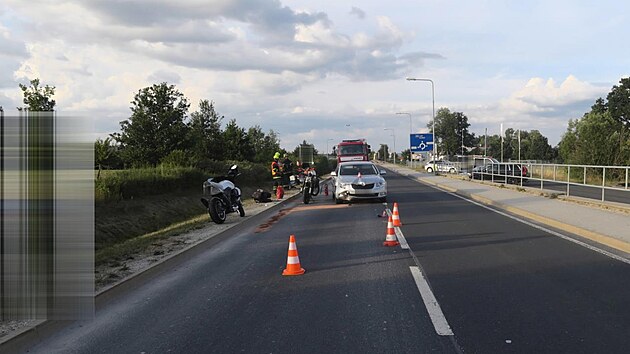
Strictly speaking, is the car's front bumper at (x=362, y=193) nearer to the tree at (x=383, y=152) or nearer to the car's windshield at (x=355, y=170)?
the car's windshield at (x=355, y=170)

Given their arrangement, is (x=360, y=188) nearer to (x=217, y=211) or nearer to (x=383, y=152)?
(x=217, y=211)

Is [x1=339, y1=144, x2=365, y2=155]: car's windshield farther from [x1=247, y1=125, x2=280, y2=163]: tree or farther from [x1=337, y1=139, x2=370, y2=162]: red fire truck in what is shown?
[x1=247, y1=125, x2=280, y2=163]: tree

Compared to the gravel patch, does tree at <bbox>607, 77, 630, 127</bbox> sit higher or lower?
higher

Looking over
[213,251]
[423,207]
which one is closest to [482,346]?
[213,251]

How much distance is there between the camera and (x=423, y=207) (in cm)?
1769

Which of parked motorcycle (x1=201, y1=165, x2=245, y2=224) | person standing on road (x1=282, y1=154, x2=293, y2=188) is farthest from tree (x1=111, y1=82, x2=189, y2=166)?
parked motorcycle (x1=201, y1=165, x2=245, y2=224)

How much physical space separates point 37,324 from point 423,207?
46.5 ft

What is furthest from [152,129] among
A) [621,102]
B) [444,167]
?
[621,102]

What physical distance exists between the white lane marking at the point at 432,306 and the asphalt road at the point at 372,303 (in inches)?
2.7

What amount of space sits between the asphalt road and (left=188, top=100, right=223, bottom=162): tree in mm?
26816

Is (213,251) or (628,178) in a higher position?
(628,178)

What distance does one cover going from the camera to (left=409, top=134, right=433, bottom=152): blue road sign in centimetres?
5759

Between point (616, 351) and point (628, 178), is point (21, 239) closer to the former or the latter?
point (616, 351)

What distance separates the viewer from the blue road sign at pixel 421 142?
57.6 metres
